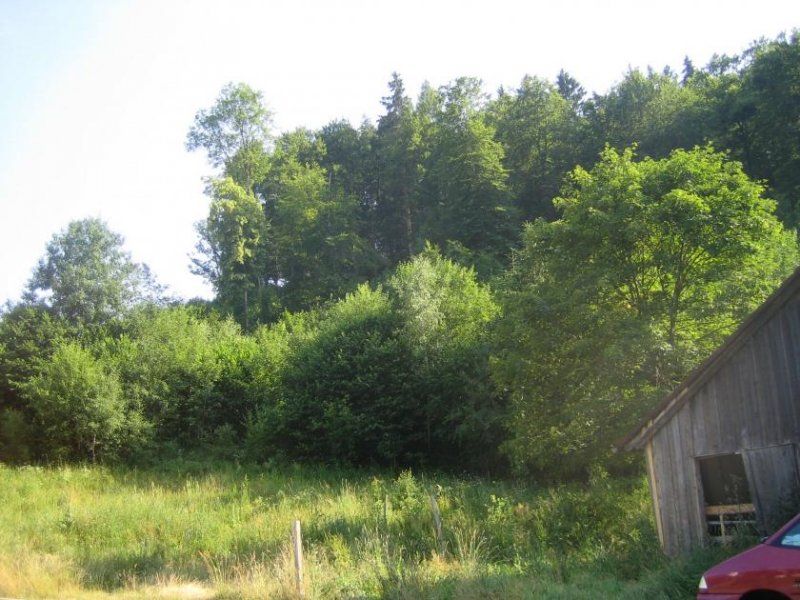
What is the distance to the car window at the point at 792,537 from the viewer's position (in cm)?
618

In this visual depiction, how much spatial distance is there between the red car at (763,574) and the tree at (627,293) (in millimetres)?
10740

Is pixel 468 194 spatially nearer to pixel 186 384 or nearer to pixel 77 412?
pixel 186 384

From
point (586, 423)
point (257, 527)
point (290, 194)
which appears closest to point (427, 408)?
point (586, 423)

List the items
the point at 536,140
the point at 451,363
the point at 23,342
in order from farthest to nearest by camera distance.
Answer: the point at 536,140, the point at 23,342, the point at 451,363

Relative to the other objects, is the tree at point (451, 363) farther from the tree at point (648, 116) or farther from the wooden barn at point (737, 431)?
the tree at point (648, 116)

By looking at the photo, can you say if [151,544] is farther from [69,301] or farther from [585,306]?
[69,301]

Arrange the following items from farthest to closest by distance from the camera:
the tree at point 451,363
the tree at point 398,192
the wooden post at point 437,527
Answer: the tree at point 398,192 < the tree at point 451,363 < the wooden post at point 437,527

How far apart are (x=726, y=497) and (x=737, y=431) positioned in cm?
186

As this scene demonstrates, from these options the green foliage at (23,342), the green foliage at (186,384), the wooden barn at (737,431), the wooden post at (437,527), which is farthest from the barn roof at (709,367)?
the green foliage at (23,342)

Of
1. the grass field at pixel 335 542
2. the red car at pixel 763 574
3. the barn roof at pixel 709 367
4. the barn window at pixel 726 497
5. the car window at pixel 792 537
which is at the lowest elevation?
the grass field at pixel 335 542

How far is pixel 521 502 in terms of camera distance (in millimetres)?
16703

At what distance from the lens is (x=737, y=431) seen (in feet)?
35.7

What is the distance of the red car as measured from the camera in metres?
5.93

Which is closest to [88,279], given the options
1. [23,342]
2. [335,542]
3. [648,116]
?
[23,342]
